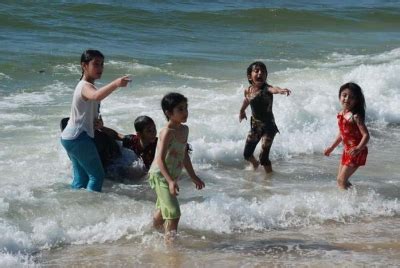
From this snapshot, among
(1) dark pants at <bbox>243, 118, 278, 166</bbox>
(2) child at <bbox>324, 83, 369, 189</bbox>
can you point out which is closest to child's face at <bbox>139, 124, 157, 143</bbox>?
(1) dark pants at <bbox>243, 118, 278, 166</bbox>

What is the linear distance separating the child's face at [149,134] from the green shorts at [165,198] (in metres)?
1.52

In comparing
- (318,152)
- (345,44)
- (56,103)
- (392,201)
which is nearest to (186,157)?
(392,201)

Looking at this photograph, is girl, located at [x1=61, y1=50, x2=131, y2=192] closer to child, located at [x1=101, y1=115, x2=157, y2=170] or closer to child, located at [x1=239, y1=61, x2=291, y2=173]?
child, located at [x1=101, y1=115, x2=157, y2=170]

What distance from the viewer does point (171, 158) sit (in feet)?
19.4

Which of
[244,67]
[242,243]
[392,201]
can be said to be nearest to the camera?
[242,243]

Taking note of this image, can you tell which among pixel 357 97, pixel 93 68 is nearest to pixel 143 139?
pixel 93 68

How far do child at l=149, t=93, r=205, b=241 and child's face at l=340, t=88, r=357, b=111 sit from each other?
1846mm

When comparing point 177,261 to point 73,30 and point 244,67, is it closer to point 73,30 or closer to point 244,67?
point 244,67

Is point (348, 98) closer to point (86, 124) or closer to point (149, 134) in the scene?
point (149, 134)

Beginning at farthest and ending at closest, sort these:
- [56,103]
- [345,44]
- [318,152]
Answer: [345,44]
[56,103]
[318,152]

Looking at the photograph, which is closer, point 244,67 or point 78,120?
point 78,120

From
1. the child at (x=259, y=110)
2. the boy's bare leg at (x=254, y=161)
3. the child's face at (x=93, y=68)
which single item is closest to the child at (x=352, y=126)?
the child at (x=259, y=110)

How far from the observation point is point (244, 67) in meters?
15.1

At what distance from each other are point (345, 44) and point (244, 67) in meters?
5.60
